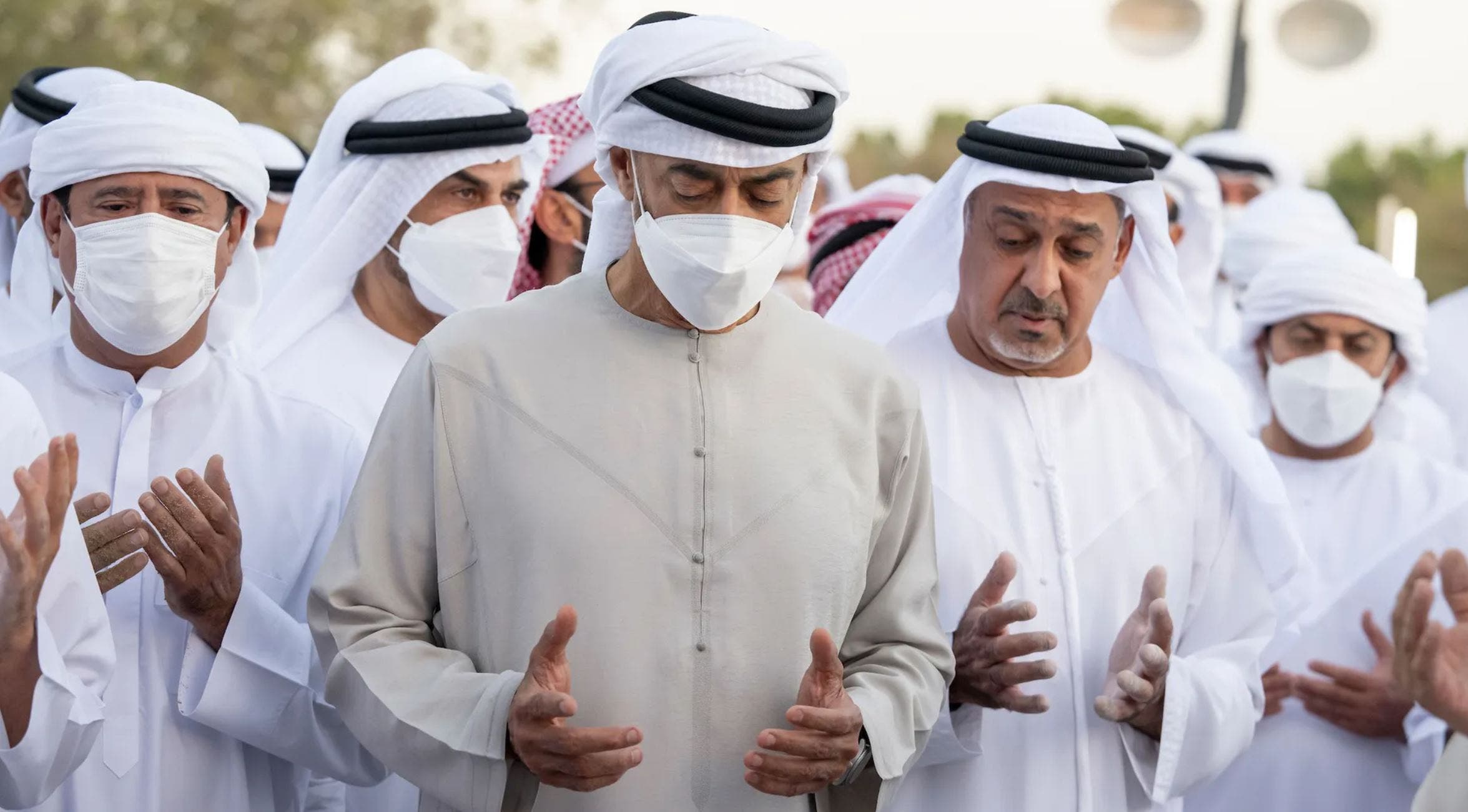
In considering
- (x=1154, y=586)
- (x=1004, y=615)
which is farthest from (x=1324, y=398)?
(x=1004, y=615)

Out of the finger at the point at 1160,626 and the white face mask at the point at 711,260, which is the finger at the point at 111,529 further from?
the finger at the point at 1160,626

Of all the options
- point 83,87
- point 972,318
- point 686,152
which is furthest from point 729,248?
point 83,87

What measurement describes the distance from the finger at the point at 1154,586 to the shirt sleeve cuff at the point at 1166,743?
150 millimetres

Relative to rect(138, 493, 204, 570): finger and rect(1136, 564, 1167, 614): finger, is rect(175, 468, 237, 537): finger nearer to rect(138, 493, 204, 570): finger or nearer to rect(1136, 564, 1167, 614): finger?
rect(138, 493, 204, 570): finger

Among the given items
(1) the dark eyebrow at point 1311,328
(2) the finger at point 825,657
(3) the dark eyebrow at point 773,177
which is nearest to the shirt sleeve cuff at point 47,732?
(2) the finger at point 825,657

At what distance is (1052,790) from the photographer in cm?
401

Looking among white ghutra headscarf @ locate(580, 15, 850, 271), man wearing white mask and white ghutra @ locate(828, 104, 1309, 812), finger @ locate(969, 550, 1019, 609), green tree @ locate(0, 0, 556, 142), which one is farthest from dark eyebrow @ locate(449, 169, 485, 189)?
green tree @ locate(0, 0, 556, 142)

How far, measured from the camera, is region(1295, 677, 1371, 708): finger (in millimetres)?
4996

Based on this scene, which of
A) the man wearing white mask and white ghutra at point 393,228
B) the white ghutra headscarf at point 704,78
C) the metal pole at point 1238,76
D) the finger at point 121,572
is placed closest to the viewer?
the white ghutra headscarf at point 704,78

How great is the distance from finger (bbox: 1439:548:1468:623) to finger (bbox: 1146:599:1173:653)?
80 cm

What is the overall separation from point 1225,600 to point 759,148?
1.80 metres

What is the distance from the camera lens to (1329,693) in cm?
504

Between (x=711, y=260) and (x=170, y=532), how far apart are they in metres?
1.22

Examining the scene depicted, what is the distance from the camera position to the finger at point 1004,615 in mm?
3545
